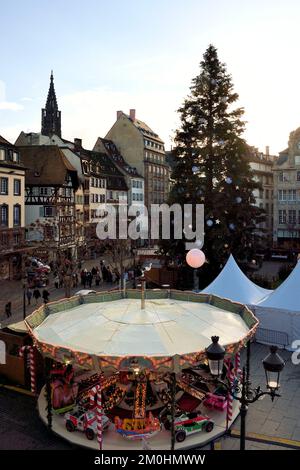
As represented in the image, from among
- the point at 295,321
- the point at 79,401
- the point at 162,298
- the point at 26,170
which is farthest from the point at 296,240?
the point at 79,401

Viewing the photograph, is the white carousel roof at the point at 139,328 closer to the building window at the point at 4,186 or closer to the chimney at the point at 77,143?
the building window at the point at 4,186

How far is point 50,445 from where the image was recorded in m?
11.9

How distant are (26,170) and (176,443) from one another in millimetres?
37065

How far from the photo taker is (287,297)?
67.6ft

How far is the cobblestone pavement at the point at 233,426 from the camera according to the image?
11914 mm

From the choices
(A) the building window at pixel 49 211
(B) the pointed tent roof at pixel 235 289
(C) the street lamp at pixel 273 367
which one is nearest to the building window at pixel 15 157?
(A) the building window at pixel 49 211

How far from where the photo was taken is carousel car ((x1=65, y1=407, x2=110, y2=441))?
11930mm

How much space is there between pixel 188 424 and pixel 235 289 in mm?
11556

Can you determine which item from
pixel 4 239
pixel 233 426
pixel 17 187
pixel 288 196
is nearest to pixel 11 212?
pixel 17 187

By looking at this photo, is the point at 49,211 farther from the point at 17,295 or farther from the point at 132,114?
the point at 132,114

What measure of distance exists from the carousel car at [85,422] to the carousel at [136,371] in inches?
1.1

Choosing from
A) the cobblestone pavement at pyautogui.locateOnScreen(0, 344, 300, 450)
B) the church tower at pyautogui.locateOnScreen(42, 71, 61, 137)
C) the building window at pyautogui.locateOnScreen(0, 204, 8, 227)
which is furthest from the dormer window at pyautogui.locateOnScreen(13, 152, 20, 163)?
the church tower at pyautogui.locateOnScreen(42, 71, 61, 137)

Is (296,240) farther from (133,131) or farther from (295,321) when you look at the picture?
(295,321)

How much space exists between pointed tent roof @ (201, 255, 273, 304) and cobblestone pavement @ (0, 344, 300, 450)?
21.2 ft
